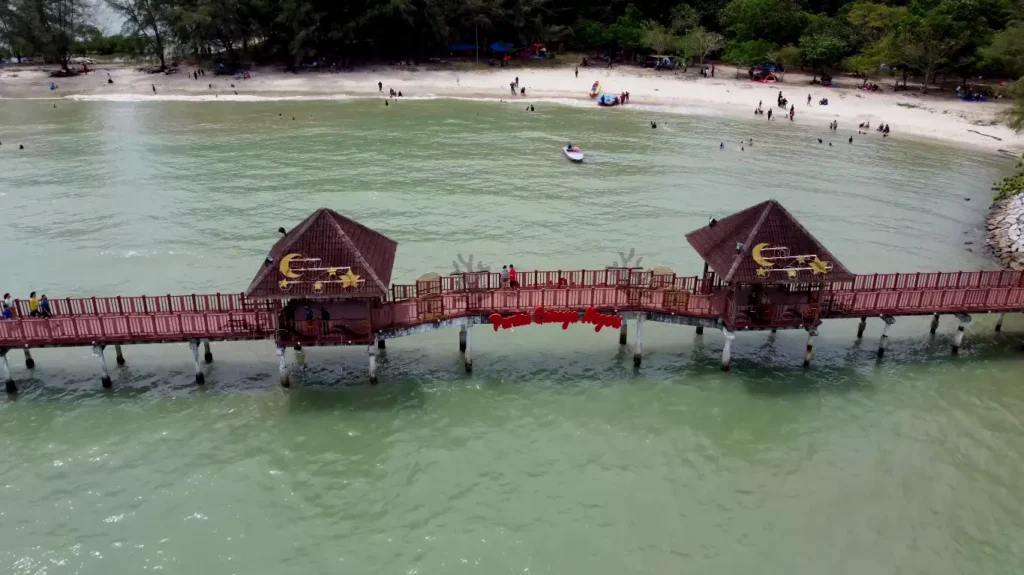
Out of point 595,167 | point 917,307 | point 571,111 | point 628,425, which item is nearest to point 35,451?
point 628,425

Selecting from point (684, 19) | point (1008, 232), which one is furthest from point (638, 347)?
point (684, 19)

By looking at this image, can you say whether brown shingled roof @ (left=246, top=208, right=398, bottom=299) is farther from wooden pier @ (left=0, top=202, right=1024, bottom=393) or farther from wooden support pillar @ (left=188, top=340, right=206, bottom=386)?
wooden support pillar @ (left=188, top=340, right=206, bottom=386)

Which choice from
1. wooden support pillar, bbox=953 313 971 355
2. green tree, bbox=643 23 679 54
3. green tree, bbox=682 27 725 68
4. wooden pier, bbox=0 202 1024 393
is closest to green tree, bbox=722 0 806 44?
green tree, bbox=682 27 725 68

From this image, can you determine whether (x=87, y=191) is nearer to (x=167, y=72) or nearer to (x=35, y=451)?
(x=35, y=451)

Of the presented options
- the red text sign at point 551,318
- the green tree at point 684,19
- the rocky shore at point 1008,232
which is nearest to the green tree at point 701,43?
the green tree at point 684,19

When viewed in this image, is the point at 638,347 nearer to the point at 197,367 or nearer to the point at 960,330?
the point at 960,330

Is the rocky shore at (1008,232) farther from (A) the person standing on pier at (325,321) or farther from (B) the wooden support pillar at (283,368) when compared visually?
(B) the wooden support pillar at (283,368)
